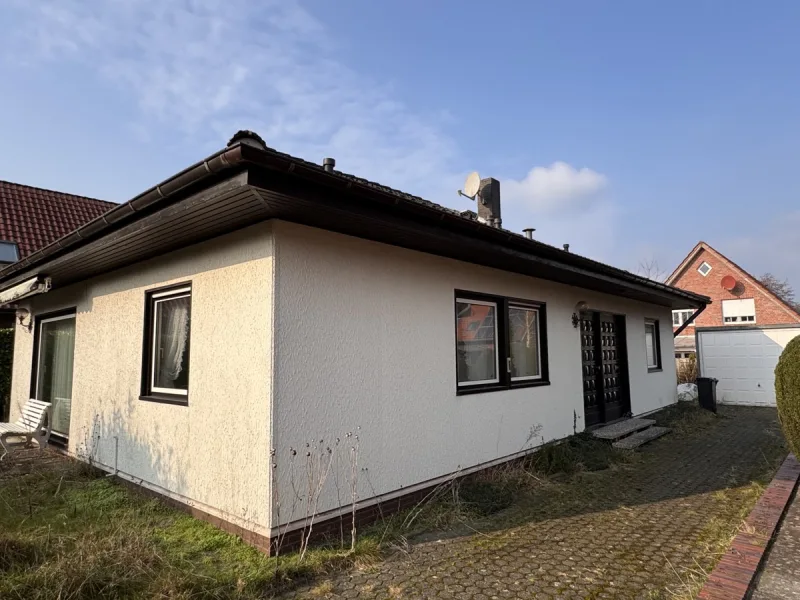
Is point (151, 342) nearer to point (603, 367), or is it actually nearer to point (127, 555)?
point (127, 555)

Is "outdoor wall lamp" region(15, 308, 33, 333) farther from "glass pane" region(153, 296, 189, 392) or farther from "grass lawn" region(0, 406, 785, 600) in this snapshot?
"glass pane" region(153, 296, 189, 392)

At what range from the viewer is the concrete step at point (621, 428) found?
27.4ft

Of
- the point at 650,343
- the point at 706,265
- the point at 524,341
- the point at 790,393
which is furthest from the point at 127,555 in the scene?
the point at 706,265

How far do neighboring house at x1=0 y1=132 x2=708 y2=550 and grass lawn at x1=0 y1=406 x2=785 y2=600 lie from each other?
0.26 meters

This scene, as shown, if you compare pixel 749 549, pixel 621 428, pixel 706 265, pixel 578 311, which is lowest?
pixel 749 549

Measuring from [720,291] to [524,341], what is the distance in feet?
97.8

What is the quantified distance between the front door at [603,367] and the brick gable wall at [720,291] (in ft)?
69.3

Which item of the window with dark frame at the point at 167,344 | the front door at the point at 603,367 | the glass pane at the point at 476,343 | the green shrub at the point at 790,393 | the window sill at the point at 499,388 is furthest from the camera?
the front door at the point at 603,367

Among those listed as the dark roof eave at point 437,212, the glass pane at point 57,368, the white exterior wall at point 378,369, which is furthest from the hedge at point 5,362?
the dark roof eave at point 437,212

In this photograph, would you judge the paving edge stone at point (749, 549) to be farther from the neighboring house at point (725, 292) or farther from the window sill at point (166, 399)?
the neighboring house at point (725, 292)

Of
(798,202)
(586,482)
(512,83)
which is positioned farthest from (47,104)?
(798,202)

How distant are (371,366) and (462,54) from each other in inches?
259

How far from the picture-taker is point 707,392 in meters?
12.9

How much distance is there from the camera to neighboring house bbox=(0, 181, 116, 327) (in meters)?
14.1
